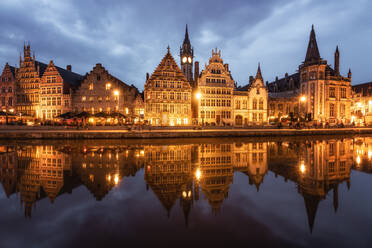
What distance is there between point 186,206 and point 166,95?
3911 cm

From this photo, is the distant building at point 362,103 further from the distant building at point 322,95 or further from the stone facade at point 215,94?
the stone facade at point 215,94

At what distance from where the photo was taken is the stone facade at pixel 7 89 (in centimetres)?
4875

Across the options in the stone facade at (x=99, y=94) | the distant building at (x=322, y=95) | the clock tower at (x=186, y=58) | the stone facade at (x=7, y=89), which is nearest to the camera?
the stone facade at (x=99, y=94)

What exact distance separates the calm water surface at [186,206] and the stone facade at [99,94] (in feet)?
114

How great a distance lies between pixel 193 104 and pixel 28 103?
41683mm

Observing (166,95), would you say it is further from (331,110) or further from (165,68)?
(331,110)

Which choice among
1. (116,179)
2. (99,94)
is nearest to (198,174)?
(116,179)

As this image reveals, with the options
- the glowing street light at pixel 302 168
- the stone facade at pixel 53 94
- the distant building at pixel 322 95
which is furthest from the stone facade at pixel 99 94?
the distant building at pixel 322 95

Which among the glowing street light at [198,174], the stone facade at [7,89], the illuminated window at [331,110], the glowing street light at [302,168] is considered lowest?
the glowing street light at [302,168]

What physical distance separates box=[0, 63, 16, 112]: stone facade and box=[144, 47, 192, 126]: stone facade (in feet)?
117

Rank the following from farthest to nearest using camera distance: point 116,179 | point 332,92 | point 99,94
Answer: point 332,92 < point 99,94 < point 116,179

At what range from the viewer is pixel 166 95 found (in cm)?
4419

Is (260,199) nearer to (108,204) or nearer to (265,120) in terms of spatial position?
(108,204)

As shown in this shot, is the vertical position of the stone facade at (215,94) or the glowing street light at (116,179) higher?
the stone facade at (215,94)
